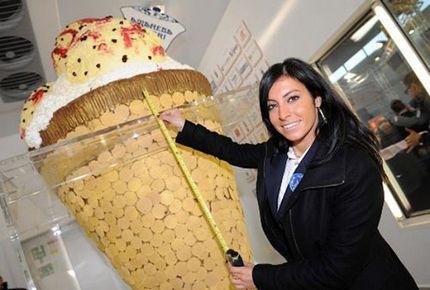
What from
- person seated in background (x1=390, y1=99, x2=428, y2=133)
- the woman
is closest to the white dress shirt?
the woman

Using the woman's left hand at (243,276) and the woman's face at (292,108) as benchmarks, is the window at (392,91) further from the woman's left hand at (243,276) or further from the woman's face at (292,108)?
the woman's left hand at (243,276)

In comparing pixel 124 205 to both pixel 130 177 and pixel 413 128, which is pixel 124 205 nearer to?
pixel 130 177

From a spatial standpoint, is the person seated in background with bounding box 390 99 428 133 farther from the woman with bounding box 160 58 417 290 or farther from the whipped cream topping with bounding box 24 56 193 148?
the whipped cream topping with bounding box 24 56 193 148

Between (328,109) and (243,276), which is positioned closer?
(243,276)

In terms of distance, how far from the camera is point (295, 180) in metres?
0.86

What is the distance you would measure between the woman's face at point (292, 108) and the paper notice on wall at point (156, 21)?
692 millimetres

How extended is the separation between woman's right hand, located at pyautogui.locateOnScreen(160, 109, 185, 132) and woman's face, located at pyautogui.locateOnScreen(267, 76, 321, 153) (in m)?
0.21

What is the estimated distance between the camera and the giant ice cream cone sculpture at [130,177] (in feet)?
2.72

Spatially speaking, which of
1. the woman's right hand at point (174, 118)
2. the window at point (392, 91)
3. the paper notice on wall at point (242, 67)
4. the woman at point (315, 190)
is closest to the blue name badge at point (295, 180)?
the woman at point (315, 190)

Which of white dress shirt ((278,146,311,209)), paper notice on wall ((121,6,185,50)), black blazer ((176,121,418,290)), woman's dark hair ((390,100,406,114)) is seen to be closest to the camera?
black blazer ((176,121,418,290))

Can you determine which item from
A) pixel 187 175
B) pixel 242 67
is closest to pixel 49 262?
pixel 187 175

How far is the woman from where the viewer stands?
0.79 meters

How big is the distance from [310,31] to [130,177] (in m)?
1.14

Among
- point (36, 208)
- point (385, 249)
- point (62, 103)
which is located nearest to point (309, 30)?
point (385, 249)
